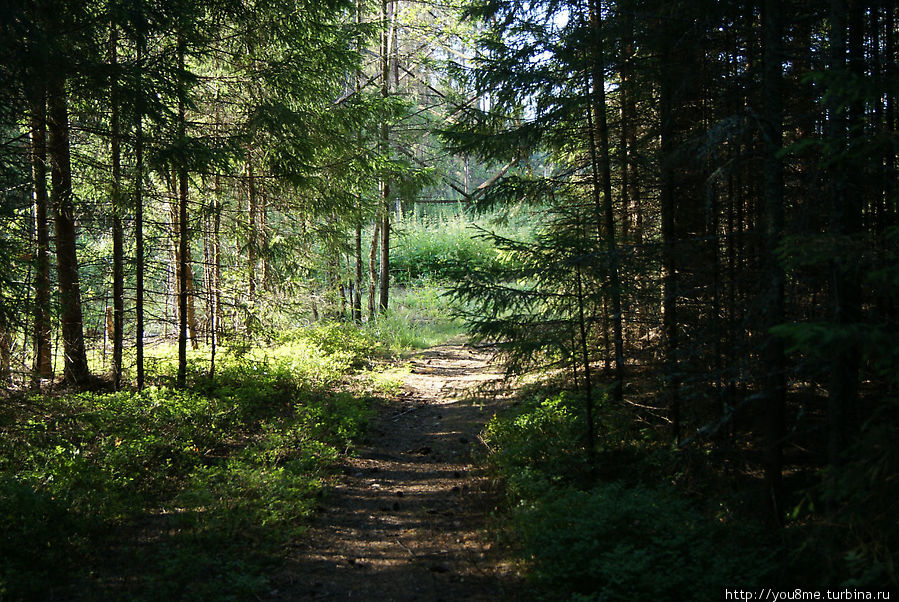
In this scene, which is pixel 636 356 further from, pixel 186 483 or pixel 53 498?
pixel 53 498

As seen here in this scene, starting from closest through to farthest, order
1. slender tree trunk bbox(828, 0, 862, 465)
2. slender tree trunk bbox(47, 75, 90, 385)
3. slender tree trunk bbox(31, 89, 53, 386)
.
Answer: slender tree trunk bbox(828, 0, 862, 465) < slender tree trunk bbox(31, 89, 53, 386) < slender tree trunk bbox(47, 75, 90, 385)

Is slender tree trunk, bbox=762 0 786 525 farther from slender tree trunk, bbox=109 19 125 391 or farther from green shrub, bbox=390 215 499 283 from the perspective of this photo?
green shrub, bbox=390 215 499 283

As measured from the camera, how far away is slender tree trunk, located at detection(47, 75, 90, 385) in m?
8.73

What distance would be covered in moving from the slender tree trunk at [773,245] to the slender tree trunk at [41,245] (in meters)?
7.60

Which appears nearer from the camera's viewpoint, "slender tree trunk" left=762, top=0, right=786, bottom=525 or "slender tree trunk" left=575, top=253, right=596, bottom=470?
"slender tree trunk" left=762, top=0, right=786, bottom=525

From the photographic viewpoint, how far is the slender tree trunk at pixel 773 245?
196 inches

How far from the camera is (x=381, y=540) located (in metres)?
5.94

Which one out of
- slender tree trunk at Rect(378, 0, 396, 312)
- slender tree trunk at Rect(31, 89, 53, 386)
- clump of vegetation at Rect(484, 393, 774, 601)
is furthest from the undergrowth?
slender tree trunk at Rect(378, 0, 396, 312)

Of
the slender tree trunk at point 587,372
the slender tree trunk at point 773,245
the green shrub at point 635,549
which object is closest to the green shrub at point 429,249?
the slender tree trunk at point 587,372

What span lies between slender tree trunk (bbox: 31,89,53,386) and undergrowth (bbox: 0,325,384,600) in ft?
3.40

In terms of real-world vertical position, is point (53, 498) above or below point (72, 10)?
below

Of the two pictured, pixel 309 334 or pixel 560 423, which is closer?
pixel 560 423

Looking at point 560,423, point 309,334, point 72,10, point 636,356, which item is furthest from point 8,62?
point 309,334

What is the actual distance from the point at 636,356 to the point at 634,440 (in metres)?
1.32
